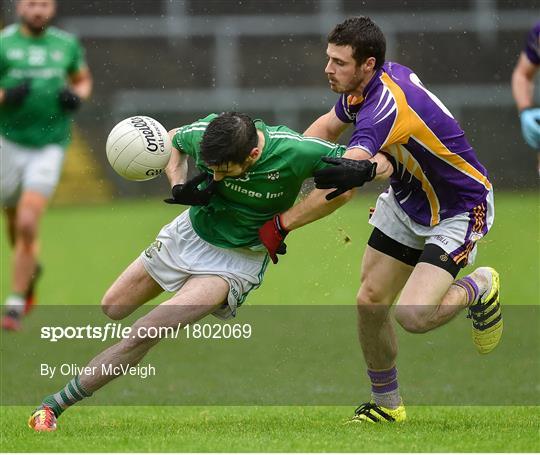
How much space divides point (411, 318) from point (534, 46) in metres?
2.72

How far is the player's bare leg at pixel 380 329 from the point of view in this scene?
6.40 meters

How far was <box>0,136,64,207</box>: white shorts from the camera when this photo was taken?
10438mm

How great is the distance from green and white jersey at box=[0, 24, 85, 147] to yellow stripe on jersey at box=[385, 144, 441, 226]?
17.5ft

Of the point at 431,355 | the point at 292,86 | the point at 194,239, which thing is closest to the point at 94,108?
the point at 292,86

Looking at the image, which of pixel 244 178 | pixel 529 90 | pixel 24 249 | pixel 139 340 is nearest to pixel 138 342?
pixel 139 340

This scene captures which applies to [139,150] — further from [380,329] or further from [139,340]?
[380,329]

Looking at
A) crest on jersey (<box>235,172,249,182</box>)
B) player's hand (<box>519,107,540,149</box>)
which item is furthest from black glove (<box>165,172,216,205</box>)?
player's hand (<box>519,107,540,149</box>)

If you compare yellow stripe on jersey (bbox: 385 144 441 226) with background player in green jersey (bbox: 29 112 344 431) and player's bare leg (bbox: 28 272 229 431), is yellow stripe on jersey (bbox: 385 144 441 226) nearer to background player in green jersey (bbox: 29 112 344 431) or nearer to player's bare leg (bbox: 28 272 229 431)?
background player in green jersey (bbox: 29 112 344 431)

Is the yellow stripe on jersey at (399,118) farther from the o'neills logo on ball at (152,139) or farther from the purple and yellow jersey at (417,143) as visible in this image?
the o'neills logo on ball at (152,139)

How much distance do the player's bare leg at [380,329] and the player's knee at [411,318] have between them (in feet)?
1.13

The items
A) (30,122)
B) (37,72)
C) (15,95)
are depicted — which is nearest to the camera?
(15,95)

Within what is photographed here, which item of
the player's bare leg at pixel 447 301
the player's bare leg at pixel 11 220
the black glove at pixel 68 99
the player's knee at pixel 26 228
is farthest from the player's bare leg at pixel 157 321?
the player's bare leg at pixel 11 220

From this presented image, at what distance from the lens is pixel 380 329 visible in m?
6.42

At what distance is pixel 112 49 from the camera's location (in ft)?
74.0
